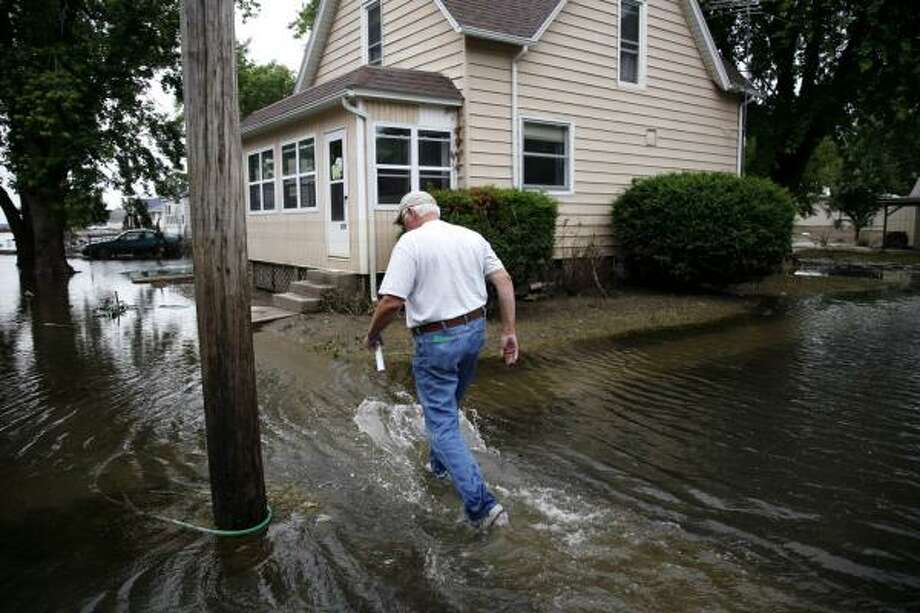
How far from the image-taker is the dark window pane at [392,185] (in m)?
12.3

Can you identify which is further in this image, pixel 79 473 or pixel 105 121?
pixel 105 121

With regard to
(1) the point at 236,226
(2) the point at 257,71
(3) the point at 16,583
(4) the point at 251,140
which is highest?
(2) the point at 257,71

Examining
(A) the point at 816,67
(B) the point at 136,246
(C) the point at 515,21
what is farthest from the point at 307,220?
(B) the point at 136,246

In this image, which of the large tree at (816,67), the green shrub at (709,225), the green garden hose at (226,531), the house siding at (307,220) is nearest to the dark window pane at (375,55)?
the house siding at (307,220)

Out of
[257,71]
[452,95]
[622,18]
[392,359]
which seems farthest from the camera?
[257,71]

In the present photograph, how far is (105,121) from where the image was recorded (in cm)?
1997

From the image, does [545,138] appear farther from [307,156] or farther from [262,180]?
[262,180]

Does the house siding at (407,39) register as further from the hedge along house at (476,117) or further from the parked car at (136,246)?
the parked car at (136,246)

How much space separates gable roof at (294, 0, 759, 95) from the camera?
12.2 metres

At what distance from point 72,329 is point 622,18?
1207cm

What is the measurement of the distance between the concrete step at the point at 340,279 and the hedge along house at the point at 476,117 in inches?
9.5

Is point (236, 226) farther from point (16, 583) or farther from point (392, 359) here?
point (392, 359)

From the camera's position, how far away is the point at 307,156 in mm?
13953

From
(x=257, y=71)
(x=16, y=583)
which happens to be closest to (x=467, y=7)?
(x=16, y=583)
